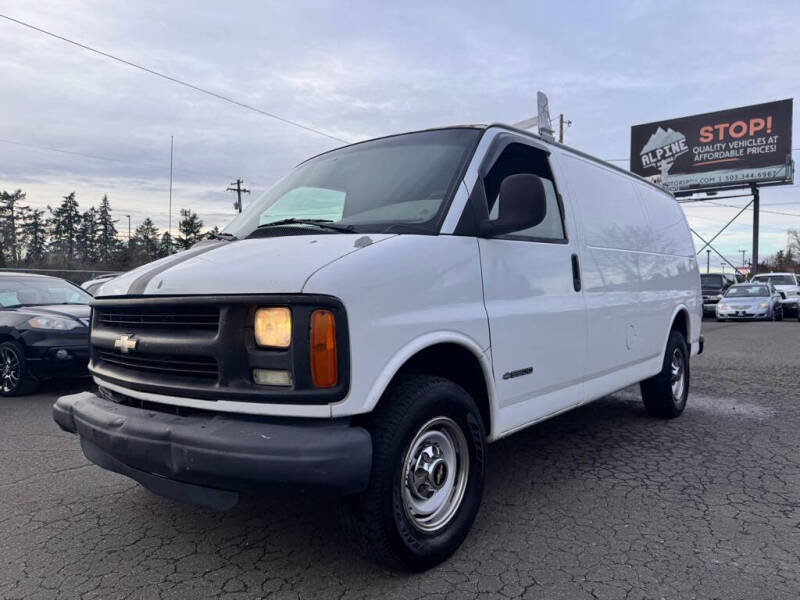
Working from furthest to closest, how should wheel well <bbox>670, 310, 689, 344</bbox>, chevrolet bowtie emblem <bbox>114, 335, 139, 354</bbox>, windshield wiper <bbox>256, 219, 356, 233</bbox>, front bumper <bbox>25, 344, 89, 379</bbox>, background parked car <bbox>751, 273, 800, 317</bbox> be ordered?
background parked car <bbox>751, 273, 800, 317</bbox>
front bumper <bbox>25, 344, 89, 379</bbox>
wheel well <bbox>670, 310, 689, 344</bbox>
windshield wiper <bbox>256, 219, 356, 233</bbox>
chevrolet bowtie emblem <bbox>114, 335, 139, 354</bbox>

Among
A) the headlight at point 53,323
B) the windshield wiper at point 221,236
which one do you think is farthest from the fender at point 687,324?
the headlight at point 53,323

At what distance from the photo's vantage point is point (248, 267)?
2.51 m

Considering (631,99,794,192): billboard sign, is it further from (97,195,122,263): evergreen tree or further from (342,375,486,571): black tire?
(97,195,122,263): evergreen tree

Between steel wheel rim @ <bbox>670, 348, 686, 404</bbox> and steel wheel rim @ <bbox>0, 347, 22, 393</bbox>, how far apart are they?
6821 mm

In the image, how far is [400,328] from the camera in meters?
2.52

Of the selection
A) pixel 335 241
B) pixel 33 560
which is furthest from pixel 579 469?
pixel 33 560

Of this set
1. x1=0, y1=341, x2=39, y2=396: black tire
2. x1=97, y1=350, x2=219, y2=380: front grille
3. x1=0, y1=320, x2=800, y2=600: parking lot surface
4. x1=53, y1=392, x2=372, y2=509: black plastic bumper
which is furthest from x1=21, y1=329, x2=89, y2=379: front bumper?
x1=53, y1=392, x2=372, y2=509: black plastic bumper

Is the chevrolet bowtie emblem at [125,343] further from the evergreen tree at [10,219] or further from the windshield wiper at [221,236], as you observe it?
the evergreen tree at [10,219]

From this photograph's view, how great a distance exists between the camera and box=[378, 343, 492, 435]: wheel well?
110 inches

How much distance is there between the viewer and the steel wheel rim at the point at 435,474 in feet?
8.69

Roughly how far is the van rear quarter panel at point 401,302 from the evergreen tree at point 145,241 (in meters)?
57.7

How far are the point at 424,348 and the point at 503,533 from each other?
1145mm

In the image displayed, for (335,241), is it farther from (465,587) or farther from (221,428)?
(465,587)

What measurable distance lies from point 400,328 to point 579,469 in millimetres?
2286
